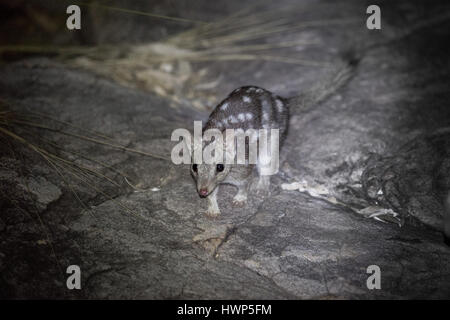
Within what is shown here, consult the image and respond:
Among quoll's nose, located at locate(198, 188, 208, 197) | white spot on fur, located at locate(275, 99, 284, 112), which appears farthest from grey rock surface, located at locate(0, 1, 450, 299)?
white spot on fur, located at locate(275, 99, 284, 112)

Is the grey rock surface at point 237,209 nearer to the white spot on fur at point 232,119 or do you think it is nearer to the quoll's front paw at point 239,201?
the quoll's front paw at point 239,201

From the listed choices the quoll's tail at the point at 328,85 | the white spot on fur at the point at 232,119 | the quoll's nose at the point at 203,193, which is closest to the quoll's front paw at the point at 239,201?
the quoll's nose at the point at 203,193

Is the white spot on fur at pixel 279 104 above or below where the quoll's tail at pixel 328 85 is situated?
below

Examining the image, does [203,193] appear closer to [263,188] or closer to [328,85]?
[263,188]

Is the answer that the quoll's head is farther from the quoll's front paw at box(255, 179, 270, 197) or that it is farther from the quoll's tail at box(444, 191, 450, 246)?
the quoll's tail at box(444, 191, 450, 246)

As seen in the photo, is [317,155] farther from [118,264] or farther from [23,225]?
[23,225]

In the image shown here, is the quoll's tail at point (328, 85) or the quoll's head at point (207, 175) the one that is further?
the quoll's tail at point (328, 85)

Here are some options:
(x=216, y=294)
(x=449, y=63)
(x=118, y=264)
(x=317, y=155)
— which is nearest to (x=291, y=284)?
(x=216, y=294)
